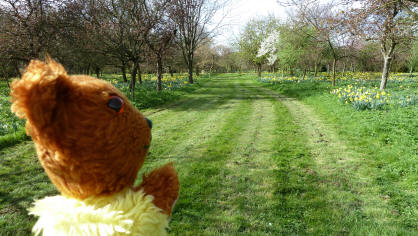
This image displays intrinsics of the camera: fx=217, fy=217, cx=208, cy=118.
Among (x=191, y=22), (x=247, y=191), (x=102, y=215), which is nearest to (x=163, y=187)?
(x=102, y=215)

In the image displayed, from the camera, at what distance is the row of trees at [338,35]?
5.84m

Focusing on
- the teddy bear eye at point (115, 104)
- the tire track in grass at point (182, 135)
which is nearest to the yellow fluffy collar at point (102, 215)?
the teddy bear eye at point (115, 104)

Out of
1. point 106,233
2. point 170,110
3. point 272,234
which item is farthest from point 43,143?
point 170,110

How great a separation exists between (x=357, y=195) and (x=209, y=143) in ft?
10.3

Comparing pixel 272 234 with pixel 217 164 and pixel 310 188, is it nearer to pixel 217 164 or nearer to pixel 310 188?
pixel 310 188

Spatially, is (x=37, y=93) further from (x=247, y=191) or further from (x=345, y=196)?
(x=345, y=196)

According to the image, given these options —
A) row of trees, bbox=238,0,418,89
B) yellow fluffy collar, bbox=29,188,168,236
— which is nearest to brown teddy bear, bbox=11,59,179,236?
yellow fluffy collar, bbox=29,188,168,236

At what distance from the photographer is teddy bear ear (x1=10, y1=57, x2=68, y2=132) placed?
0.82 metres

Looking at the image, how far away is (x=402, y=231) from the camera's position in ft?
8.30

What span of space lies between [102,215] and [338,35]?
8.46 meters

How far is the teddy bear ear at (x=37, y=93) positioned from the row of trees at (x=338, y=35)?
5.62 metres

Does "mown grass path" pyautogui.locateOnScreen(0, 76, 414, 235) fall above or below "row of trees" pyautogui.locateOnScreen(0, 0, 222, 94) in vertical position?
below

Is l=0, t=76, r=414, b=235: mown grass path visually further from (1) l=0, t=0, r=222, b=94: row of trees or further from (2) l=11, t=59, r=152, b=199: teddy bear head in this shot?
(1) l=0, t=0, r=222, b=94: row of trees

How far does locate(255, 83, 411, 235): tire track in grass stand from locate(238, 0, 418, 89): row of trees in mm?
3351
